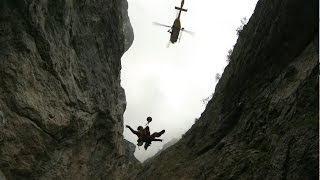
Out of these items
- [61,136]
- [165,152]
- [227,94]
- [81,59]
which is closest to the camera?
[227,94]

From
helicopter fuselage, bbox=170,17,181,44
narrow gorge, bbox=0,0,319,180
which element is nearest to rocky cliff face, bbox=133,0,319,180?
narrow gorge, bbox=0,0,319,180

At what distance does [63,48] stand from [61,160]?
5884 mm

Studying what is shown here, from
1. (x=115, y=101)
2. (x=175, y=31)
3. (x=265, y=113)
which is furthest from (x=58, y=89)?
(x=265, y=113)

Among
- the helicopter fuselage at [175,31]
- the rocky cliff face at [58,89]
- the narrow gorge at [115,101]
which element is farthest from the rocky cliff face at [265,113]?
the helicopter fuselage at [175,31]

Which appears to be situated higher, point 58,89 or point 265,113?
point 58,89

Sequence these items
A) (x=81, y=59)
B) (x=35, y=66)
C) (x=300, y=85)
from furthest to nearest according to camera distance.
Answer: (x=81, y=59), (x=35, y=66), (x=300, y=85)

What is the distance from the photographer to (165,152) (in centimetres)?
1959

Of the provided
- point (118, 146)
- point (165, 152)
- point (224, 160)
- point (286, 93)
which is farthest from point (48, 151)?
point (286, 93)

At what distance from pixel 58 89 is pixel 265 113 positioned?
12.5 m

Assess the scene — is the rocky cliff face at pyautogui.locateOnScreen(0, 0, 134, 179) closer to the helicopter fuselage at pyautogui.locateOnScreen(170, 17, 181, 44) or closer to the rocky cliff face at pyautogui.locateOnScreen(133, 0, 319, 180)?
the helicopter fuselage at pyautogui.locateOnScreen(170, 17, 181, 44)

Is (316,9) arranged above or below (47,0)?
below

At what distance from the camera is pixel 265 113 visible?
43.1ft

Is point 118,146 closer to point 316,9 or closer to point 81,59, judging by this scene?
point 81,59

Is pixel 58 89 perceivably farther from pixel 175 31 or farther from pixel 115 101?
pixel 175 31
